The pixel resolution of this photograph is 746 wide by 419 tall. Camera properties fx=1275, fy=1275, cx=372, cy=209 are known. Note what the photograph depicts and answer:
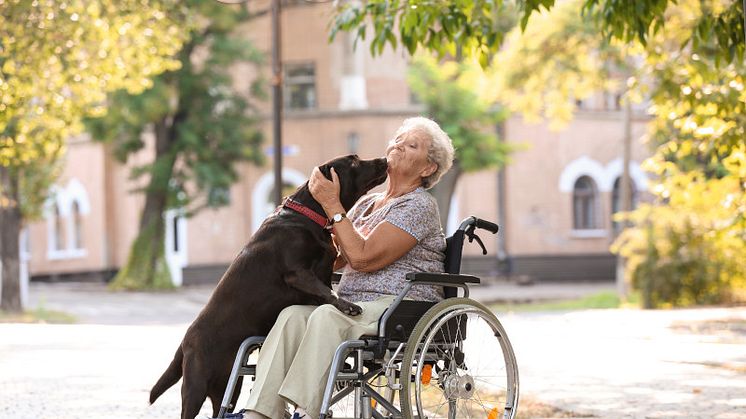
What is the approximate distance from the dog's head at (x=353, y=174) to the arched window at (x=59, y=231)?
113 ft

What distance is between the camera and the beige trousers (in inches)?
206

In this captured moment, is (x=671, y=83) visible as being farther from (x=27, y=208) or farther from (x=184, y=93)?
(x=184, y=93)

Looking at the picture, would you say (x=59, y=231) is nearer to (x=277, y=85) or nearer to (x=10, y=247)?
(x=10, y=247)

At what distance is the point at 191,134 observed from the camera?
30.4 metres

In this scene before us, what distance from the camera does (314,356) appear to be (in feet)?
17.4

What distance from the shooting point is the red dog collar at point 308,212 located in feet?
18.3

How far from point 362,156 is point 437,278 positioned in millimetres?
28273

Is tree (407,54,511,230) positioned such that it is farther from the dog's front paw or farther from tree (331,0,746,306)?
the dog's front paw

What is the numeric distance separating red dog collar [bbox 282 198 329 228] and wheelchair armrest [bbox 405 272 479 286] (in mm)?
434

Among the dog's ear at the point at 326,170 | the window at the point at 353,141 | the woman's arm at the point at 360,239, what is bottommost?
the woman's arm at the point at 360,239

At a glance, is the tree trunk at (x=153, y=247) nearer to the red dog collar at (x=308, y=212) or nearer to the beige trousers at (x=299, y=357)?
the red dog collar at (x=308, y=212)

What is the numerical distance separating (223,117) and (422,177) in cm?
2549

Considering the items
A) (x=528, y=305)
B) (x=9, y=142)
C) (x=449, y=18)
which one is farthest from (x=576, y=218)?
(x=449, y=18)

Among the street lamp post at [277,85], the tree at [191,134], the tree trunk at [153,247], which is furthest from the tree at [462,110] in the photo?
the street lamp post at [277,85]
